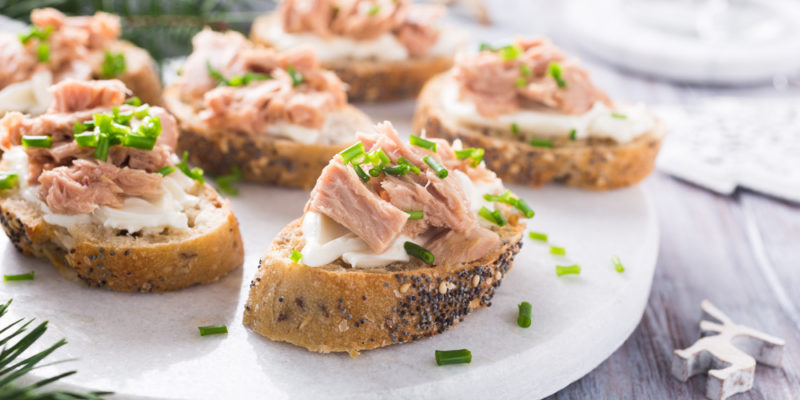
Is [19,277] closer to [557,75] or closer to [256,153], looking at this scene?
[256,153]

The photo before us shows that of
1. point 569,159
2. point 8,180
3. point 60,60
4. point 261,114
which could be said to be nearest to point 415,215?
point 261,114

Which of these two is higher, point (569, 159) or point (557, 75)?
point (557, 75)

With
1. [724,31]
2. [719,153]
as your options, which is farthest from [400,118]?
[724,31]

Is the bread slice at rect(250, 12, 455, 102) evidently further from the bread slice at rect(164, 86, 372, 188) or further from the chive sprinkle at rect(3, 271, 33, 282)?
the chive sprinkle at rect(3, 271, 33, 282)

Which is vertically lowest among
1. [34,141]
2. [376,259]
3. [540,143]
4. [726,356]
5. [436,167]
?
[726,356]

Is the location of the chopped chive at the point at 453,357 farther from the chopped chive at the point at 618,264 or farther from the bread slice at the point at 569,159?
the bread slice at the point at 569,159

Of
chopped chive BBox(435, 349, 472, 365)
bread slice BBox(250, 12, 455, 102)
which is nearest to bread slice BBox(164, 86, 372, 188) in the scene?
bread slice BBox(250, 12, 455, 102)
